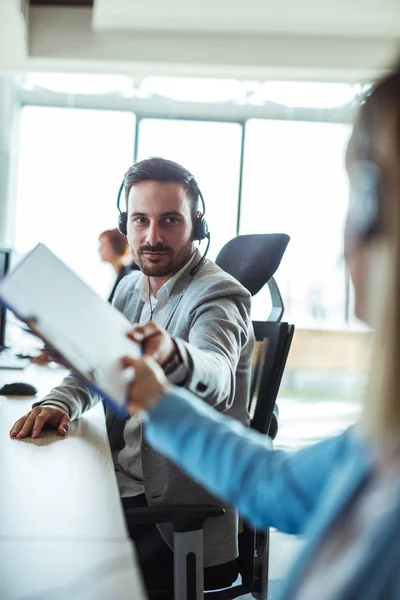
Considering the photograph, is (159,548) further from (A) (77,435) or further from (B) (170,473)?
(A) (77,435)

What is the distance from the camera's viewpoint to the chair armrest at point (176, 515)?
3.83 feet

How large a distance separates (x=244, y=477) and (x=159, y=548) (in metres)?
0.59

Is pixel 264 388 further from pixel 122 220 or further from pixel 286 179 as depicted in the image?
pixel 286 179

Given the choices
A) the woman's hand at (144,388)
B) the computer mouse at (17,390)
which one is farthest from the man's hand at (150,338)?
the computer mouse at (17,390)

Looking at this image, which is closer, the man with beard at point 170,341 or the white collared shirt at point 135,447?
the man with beard at point 170,341

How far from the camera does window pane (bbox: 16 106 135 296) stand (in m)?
6.40

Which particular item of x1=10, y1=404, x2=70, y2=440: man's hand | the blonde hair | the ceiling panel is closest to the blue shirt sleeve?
the blonde hair

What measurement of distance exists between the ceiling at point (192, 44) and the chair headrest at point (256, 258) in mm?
3833

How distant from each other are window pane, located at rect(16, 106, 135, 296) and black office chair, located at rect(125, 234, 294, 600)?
457 cm

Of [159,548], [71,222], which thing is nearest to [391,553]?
[159,548]

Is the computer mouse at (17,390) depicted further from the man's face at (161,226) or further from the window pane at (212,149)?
the window pane at (212,149)

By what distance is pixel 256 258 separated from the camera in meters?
1.83

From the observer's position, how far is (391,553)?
50 cm

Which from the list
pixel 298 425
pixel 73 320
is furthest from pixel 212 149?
pixel 73 320
